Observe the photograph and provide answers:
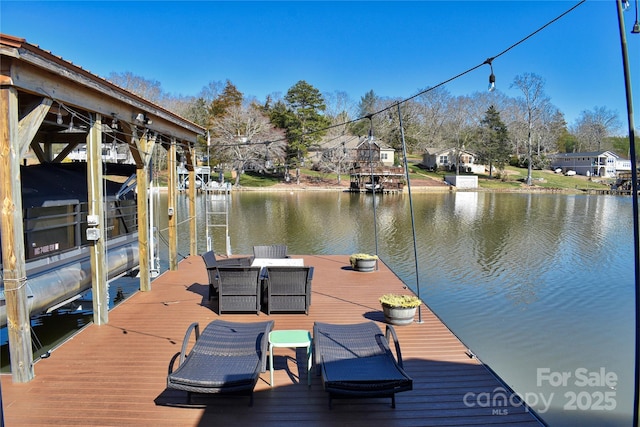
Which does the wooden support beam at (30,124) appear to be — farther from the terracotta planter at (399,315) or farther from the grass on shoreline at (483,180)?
the grass on shoreline at (483,180)

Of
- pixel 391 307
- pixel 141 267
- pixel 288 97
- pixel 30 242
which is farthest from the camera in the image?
pixel 288 97

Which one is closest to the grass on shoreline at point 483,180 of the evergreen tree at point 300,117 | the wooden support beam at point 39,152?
Result: the evergreen tree at point 300,117

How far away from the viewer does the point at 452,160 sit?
63.9 metres

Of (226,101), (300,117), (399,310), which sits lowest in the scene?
(399,310)

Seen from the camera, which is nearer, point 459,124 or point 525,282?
point 525,282

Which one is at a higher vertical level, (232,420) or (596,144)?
(596,144)

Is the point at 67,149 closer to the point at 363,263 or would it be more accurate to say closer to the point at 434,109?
the point at 363,263

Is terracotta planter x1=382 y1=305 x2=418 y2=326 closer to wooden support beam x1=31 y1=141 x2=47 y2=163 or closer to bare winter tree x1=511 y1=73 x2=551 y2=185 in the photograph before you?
wooden support beam x1=31 y1=141 x2=47 y2=163

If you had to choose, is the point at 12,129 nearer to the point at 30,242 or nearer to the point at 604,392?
the point at 30,242

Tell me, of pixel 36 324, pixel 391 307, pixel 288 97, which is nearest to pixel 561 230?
pixel 391 307

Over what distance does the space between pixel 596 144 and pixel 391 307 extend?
3535 inches

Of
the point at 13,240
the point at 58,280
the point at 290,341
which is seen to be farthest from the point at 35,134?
the point at 290,341

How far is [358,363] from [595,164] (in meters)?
76.1

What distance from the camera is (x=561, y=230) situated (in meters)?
23.1
